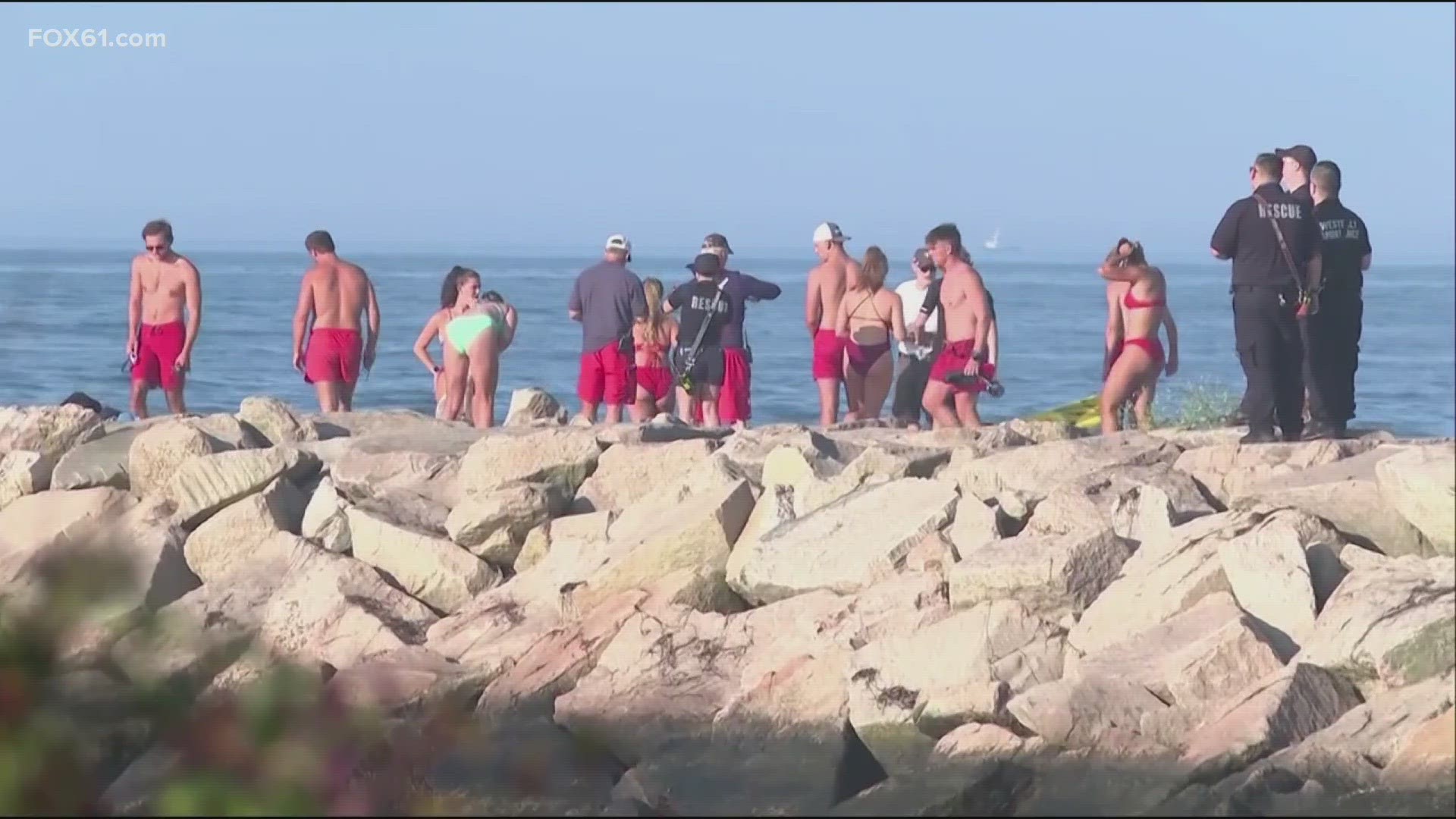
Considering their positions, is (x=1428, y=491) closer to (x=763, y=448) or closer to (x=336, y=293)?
(x=763, y=448)

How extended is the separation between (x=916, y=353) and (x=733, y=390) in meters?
1.14

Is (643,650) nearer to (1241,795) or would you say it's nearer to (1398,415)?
(1241,795)

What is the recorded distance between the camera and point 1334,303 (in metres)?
11.0

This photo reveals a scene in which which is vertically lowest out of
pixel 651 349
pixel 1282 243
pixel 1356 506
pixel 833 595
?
pixel 833 595

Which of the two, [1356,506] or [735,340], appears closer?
[1356,506]

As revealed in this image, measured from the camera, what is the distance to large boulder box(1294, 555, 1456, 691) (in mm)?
7891

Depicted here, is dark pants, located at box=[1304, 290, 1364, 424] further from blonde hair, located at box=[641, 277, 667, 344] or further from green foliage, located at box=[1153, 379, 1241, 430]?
blonde hair, located at box=[641, 277, 667, 344]

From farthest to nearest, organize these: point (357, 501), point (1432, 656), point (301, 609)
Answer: point (357, 501)
point (301, 609)
point (1432, 656)

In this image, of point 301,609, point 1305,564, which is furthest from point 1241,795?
point 301,609

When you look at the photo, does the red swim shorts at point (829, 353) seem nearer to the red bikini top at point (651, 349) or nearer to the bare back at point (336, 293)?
the red bikini top at point (651, 349)

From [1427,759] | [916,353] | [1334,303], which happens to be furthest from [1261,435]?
[1427,759]

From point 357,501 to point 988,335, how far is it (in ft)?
12.3

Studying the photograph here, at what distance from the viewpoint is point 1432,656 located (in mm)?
7875

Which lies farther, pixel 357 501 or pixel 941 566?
pixel 357 501
